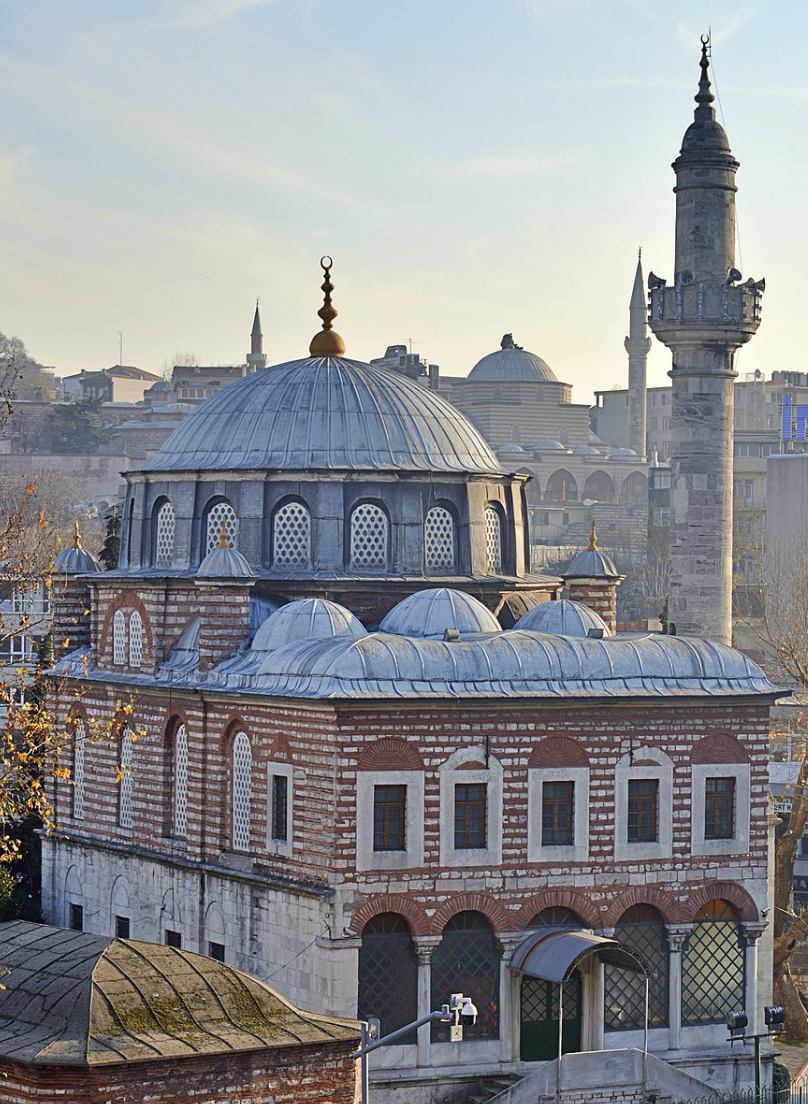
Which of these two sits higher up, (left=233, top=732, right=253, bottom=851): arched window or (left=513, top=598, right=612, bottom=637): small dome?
(left=513, top=598, right=612, bottom=637): small dome

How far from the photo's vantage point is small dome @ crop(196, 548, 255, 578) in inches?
1284

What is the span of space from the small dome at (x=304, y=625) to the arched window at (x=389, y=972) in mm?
4628

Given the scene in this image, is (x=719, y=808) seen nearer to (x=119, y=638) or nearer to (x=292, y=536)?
(x=292, y=536)

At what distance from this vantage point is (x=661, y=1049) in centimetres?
3000

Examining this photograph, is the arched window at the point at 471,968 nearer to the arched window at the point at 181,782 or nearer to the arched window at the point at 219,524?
the arched window at the point at 181,782

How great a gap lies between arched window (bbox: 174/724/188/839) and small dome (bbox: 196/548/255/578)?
7.93ft

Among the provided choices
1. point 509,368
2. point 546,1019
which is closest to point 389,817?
point 546,1019

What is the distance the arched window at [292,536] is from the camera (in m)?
34.9

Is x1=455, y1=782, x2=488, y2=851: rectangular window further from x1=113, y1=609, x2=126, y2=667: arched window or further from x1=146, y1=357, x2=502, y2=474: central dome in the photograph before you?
x1=113, y1=609, x2=126, y2=667: arched window

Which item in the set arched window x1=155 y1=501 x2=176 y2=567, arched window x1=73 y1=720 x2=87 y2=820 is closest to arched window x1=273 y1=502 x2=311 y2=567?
arched window x1=155 y1=501 x2=176 y2=567

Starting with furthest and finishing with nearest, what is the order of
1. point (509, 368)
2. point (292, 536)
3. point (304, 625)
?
point (509, 368) → point (292, 536) → point (304, 625)

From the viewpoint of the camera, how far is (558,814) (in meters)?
29.8

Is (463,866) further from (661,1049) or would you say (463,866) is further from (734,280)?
(734,280)

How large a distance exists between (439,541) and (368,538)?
4.24 feet
